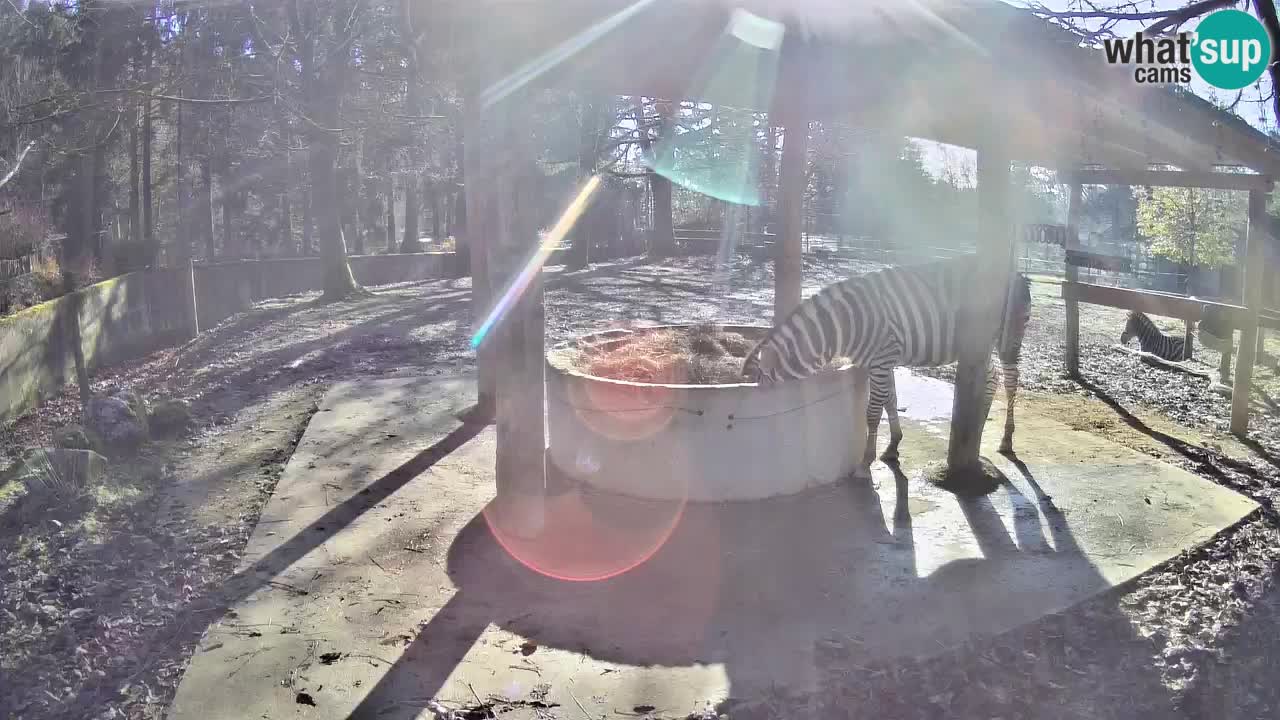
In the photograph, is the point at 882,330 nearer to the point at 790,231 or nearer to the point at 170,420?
the point at 790,231

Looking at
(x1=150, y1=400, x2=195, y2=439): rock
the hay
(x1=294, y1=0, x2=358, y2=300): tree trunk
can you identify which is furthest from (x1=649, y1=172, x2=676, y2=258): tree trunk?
(x1=150, y1=400, x2=195, y2=439): rock

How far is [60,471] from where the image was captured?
20.8 ft

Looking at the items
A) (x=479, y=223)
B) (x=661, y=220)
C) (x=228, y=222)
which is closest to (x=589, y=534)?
(x=479, y=223)

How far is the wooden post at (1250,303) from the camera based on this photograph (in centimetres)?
781

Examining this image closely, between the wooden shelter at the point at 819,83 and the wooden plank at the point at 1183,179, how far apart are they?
161 cm

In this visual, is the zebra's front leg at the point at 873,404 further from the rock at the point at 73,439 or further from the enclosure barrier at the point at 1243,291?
the rock at the point at 73,439

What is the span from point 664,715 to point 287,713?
1537 millimetres

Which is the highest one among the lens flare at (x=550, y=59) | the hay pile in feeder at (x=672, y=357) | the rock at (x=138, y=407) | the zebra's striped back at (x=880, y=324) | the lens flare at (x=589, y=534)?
the lens flare at (x=550, y=59)

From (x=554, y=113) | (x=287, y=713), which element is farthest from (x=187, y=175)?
(x=287, y=713)

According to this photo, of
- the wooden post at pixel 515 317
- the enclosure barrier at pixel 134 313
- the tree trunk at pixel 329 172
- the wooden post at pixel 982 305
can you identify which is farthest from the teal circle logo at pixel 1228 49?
the tree trunk at pixel 329 172

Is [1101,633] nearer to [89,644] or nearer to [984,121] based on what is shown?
[984,121]

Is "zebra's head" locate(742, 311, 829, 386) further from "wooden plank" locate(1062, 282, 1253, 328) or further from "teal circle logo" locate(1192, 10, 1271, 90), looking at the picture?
"wooden plank" locate(1062, 282, 1253, 328)

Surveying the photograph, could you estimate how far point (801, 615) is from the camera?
440cm

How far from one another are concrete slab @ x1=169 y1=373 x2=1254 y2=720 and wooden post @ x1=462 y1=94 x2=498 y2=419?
116 cm
